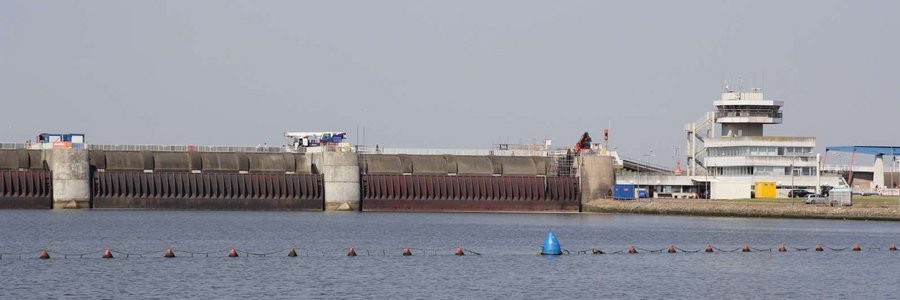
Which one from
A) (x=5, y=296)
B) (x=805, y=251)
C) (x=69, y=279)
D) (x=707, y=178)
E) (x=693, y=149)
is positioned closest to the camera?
(x=5, y=296)

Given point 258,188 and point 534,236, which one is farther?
point 258,188

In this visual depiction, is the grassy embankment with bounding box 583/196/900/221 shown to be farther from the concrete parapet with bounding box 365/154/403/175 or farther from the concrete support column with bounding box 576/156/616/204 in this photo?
the concrete parapet with bounding box 365/154/403/175

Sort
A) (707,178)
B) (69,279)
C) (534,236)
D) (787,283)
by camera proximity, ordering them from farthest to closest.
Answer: (707,178) < (534,236) < (787,283) < (69,279)

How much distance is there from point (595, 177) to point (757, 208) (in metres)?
17.3

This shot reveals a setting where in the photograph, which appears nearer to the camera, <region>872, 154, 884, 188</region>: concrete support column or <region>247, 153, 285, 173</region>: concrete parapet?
<region>247, 153, 285, 173</region>: concrete parapet

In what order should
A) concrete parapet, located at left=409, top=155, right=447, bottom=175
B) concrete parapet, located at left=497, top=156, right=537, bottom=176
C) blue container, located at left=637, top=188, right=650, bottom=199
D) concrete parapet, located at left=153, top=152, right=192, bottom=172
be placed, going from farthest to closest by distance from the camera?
blue container, located at left=637, top=188, right=650, bottom=199, concrete parapet, located at left=497, top=156, right=537, bottom=176, concrete parapet, located at left=409, top=155, right=447, bottom=175, concrete parapet, located at left=153, top=152, right=192, bottom=172

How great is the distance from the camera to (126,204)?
139000 mm

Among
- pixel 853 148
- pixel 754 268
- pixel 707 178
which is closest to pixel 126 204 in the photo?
pixel 707 178

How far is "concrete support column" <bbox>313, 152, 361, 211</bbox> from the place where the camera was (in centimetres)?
14575

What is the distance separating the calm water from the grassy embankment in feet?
34.7

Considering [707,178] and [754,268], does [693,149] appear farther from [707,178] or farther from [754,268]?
[754,268]

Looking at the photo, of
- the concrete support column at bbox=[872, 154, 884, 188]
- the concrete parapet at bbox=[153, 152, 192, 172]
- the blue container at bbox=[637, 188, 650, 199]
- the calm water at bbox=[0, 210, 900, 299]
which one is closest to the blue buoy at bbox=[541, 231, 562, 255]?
the calm water at bbox=[0, 210, 900, 299]

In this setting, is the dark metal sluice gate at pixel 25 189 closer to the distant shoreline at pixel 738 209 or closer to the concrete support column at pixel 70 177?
the concrete support column at pixel 70 177

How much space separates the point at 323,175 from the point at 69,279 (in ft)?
267
